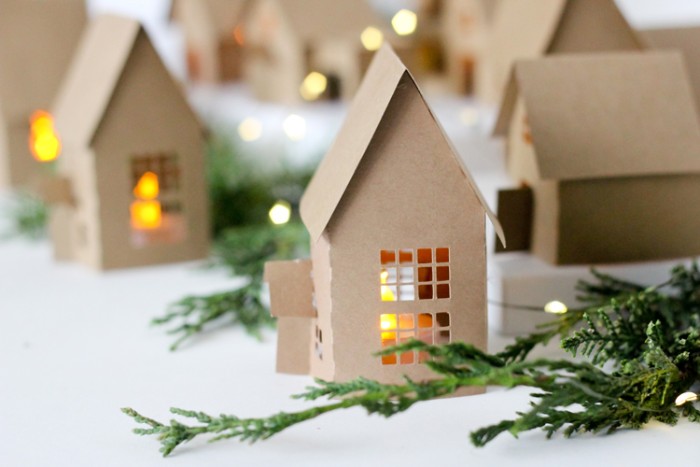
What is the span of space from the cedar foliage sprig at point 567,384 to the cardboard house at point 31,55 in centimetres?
152

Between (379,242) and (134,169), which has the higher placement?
(134,169)

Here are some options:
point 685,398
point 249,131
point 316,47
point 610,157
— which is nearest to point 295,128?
point 249,131

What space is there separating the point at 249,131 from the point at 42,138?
61 centimetres

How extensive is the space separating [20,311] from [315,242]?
26.1 inches

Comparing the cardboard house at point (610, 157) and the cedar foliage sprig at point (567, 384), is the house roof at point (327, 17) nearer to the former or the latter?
the cardboard house at point (610, 157)

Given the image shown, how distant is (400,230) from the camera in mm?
1228

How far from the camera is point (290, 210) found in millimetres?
2145

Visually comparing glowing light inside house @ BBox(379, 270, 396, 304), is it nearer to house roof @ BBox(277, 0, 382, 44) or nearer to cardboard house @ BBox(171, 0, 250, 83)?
house roof @ BBox(277, 0, 382, 44)

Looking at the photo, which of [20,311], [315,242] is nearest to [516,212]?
[315,242]

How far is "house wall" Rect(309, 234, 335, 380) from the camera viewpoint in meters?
1.25

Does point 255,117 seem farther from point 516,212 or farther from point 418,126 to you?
point 418,126

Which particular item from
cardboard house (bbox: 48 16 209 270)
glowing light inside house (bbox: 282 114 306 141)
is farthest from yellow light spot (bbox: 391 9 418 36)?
cardboard house (bbox: 48 16 209 270)

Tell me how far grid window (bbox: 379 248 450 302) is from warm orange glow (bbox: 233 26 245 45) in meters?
1.43

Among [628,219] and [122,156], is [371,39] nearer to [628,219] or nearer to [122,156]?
[122,156]
